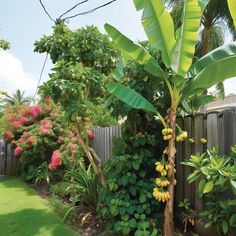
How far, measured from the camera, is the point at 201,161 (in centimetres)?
353

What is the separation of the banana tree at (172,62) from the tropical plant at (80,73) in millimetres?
1057

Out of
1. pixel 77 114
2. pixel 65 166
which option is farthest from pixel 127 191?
pixel 65 166

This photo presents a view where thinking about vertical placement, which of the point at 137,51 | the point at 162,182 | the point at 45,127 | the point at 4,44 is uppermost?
the point at 4,44

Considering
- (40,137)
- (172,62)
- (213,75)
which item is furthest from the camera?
(40,137)

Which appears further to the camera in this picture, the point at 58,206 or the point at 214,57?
the point at 58,206

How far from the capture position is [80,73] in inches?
200

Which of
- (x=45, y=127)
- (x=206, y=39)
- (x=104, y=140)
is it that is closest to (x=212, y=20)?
(x=206, y=39)

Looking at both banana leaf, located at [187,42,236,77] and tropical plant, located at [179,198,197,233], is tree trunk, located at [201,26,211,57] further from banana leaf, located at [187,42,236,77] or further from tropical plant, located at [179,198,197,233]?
tropical plant, located at [179,198,197,233]

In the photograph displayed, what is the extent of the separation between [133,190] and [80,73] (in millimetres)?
2305

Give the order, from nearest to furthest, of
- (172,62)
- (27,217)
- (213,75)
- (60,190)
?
(213,75) < (172,62) < (27,217) < (60,190)

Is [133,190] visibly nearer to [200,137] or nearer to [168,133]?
[168,133]

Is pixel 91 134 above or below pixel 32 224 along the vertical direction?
above

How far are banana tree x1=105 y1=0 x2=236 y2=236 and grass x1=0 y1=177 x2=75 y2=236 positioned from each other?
7.77ft

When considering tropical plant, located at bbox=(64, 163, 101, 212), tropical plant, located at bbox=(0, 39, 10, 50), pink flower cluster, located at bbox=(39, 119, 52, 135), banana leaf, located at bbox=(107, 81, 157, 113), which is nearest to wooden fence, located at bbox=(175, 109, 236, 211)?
banana leaf, located at bbox=(107, 81, 157, 113)
